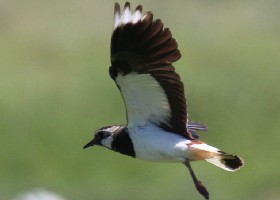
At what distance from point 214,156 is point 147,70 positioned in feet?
3.22

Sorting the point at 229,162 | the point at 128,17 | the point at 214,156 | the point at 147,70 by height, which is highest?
the point at 128,17

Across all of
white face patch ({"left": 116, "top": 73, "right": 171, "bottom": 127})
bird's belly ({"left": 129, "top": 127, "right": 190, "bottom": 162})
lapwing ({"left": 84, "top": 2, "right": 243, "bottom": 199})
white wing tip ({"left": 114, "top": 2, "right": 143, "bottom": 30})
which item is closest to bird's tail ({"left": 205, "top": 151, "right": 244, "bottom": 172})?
lapwing ({"left": 84, "top": 2, "right": 243, "bottom": 199})

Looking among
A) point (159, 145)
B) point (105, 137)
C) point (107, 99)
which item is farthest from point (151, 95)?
point (107, 99)

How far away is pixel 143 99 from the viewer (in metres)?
14.6

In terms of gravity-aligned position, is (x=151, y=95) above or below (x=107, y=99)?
above

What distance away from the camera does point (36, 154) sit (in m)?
21.0

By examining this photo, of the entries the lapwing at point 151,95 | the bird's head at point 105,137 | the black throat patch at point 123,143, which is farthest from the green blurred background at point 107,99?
the lapwing at point 151,95

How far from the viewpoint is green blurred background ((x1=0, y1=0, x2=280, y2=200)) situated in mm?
20734

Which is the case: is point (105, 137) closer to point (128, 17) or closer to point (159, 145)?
point (159, 145)

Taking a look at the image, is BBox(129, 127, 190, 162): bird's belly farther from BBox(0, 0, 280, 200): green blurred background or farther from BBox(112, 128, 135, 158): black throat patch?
BBox(0, 0, 280, 200): green blurred background

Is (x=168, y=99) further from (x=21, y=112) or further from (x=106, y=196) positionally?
(x=21, y=112)

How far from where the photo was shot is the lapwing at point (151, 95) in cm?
1414

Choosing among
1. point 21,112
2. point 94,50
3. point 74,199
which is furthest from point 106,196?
point 94,50

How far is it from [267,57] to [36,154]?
3854 millimetres
